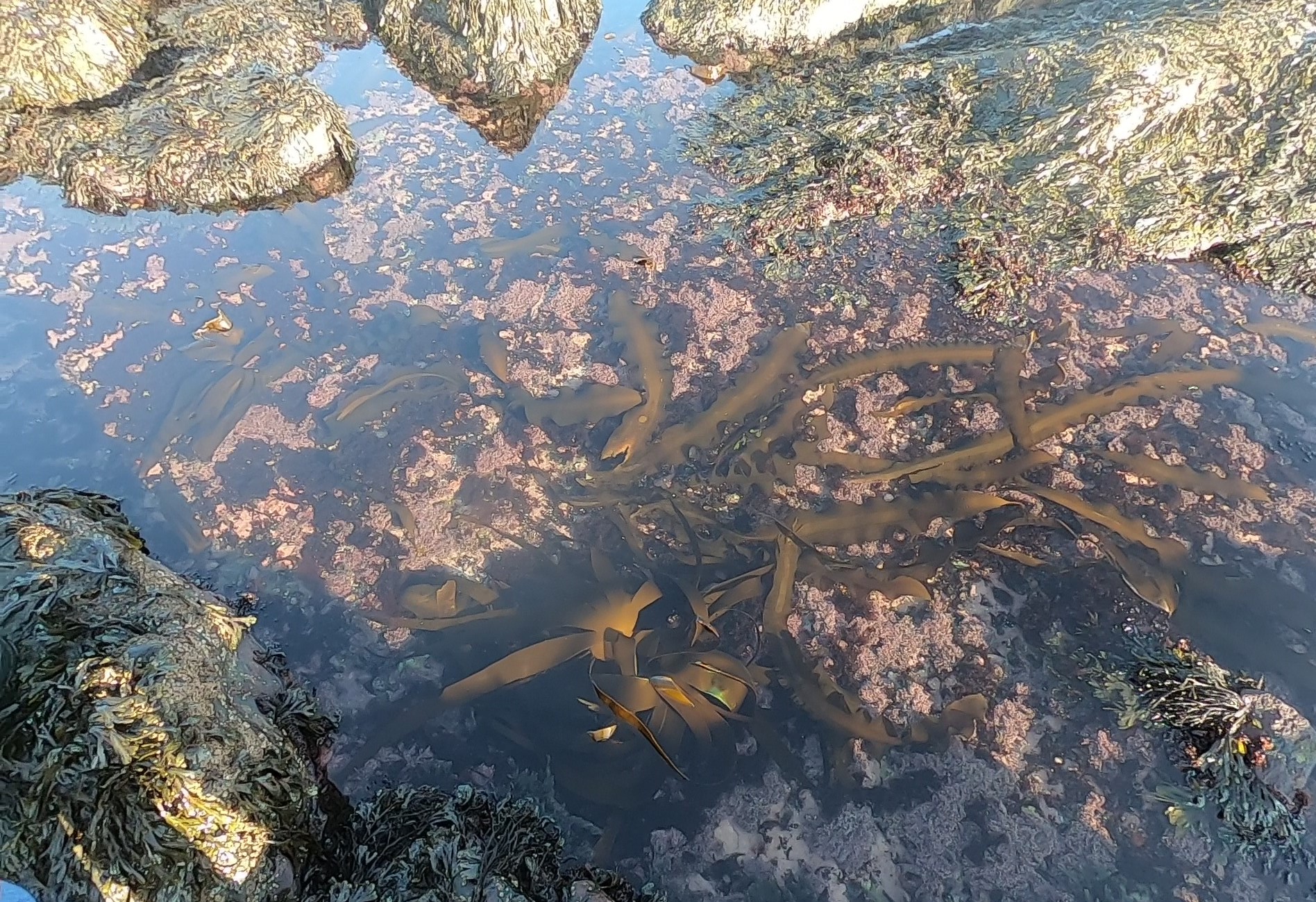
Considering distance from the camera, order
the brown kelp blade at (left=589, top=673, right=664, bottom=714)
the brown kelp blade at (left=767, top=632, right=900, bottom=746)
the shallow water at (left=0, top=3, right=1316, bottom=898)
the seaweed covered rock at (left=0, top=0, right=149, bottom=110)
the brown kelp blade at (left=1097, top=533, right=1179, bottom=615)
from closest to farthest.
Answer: the shallow water at (left=0, top=3, right=1316, bottom=898)
the brown kelp blade at (left=767, top=632, right=900, bottom=746)
the brown kelp blade at (left=589, top=673, right=664, bottom=714)
the brown kelp blade at (left=1097, top=533, right=1179, bottom=615)
the seaweed covered rock at (left=0, top=0, right=149, bottom=110)

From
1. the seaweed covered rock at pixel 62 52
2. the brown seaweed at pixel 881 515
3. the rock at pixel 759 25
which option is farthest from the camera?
the rock at pixel 759 25

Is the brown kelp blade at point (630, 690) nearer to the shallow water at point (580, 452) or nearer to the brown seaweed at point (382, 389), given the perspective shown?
the shallow water at point (580, 452)

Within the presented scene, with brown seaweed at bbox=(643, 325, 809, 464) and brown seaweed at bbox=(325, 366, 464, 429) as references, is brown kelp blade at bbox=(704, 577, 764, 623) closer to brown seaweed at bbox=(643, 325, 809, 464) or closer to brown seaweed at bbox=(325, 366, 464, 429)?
brown seaweed at bbox=(643, 325, 809, 464)

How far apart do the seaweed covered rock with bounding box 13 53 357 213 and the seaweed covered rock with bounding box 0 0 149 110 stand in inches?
8.4

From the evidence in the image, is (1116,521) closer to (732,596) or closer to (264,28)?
(732,596)

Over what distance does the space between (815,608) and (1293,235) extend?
11.6 feet

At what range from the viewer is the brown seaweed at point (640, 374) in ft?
10.7

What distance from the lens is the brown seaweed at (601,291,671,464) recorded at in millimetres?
3264

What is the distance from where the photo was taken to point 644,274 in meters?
3.97

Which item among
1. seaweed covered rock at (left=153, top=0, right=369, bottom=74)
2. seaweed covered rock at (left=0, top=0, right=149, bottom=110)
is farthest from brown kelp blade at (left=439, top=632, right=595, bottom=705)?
seaweed covered rock at (left=0, top=0, right=149, bottom=110)

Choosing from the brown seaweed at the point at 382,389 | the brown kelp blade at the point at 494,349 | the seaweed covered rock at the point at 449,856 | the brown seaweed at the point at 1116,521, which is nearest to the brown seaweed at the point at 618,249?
the brown kelp blade at the point at 494,349

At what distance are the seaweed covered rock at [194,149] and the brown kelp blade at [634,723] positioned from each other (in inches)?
150

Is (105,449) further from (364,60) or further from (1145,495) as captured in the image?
(1145,495)

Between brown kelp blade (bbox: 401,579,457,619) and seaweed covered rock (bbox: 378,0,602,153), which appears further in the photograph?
seaweed covered rock (bbox: 378,0,602,153)
